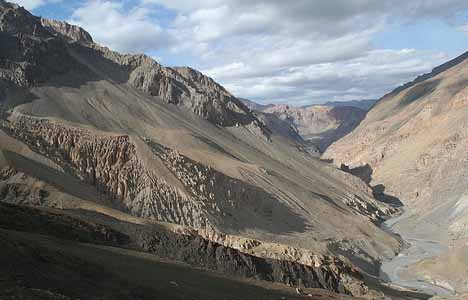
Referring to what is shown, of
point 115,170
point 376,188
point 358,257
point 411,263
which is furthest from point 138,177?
point 376,188

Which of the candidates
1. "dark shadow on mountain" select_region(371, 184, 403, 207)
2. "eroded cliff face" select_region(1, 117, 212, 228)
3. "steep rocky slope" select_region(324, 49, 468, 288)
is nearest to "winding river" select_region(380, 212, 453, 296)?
"steep rocky slope" select_region(324, 49, 468, 288)

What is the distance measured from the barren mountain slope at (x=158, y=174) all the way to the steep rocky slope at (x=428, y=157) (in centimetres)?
996

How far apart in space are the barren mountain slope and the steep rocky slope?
996cm

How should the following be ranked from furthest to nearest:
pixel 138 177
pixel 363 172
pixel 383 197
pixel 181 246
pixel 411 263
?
pixel 363 172
pixel 383 197
pixel 411 263
pixel 138 177
pixel 181 246

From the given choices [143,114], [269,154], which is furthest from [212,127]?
[143,114]

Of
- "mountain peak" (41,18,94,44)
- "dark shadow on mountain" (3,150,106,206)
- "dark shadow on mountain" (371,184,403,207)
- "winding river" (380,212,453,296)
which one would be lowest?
"winding river" (380,212,453,296)

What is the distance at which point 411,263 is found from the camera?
2928 inches

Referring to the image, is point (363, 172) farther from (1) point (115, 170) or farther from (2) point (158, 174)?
(1) point (115, 170)

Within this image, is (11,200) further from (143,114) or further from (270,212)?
(143,114)

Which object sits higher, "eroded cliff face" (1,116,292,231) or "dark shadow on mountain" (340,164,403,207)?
"dark shadow on mountain" (340,164,403,207)

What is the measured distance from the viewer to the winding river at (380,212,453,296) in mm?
62138

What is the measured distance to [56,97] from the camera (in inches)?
3415

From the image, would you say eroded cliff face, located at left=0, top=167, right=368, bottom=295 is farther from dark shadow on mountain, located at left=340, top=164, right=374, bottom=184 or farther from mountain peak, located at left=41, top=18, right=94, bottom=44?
dark shadow on mountain, located at left=340, top=164, right=374, bottom=184

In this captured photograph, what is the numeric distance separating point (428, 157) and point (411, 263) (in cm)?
5573
